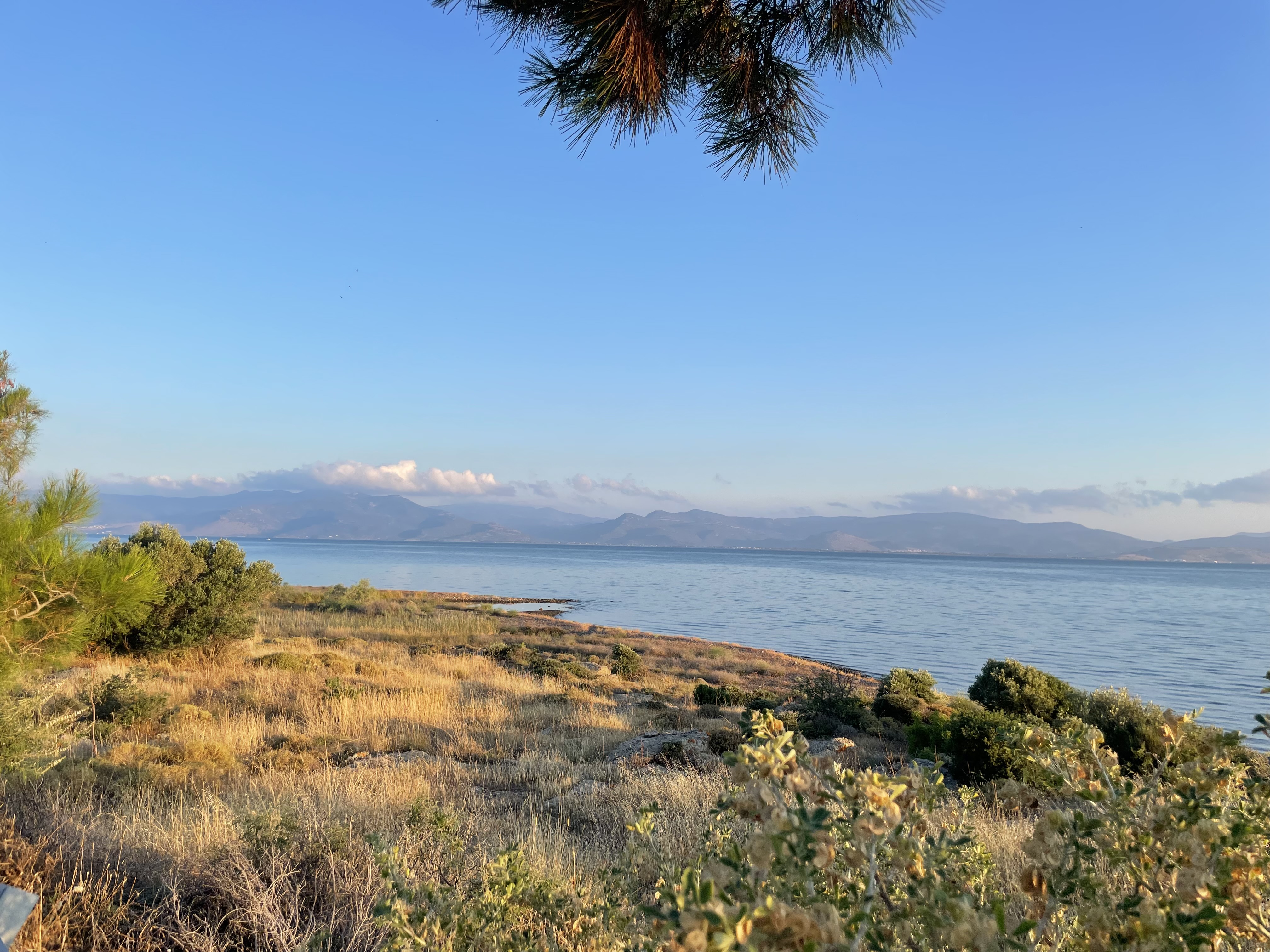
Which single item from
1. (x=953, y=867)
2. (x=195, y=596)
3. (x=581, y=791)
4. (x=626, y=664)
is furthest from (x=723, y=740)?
(x=626, y=664)

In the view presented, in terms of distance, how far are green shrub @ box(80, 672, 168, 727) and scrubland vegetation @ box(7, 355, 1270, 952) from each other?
4 cm

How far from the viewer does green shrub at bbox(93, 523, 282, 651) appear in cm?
1378

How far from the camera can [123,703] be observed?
28.9 ft

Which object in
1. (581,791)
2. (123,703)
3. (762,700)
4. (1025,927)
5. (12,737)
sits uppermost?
(1025,927)

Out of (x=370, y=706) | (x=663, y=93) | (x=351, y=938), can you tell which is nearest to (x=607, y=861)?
(x=351, y=938)

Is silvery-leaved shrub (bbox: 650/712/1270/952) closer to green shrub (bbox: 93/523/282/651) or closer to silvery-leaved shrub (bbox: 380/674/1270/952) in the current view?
silvery-leaved shrub (bbox: 380/674/1270/952)

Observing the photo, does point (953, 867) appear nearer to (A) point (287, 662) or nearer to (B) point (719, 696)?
(A) point (287, 662)

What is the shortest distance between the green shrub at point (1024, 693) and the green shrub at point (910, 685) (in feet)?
8.31

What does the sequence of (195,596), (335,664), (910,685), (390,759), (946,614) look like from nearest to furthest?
(390,759) < (335,664) < (195,596) < (910,685) < (946,614)

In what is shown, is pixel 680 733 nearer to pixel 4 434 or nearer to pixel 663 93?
pixel 663 93

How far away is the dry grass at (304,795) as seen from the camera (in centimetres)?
320

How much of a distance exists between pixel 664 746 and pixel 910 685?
8136mm

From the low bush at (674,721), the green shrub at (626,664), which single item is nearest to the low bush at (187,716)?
the low bush at (674,721)

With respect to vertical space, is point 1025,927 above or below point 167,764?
above
